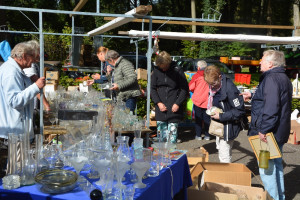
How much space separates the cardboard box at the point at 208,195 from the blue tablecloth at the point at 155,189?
95 millimetres

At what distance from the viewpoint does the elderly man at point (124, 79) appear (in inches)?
196

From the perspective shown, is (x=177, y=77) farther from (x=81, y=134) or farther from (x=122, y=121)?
(x=81, y=134)

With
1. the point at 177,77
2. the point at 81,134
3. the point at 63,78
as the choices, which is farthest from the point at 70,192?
the point at 63,78

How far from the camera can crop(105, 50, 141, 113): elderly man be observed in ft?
16.3

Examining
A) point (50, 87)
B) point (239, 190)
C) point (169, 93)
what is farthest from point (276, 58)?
point (50, 87)

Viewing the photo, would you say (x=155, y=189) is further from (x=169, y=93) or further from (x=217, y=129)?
(x=169, y=93)

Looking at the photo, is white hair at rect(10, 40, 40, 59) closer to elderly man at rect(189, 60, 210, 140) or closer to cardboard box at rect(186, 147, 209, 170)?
cardboard box at rect(186, 147, 209, 170)

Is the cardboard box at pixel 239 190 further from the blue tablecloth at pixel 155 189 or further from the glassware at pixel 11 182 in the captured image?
the glassware at pixel 11 182

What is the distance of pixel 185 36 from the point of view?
32.8 feet

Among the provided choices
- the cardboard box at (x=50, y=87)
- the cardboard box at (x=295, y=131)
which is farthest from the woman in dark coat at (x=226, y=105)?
the cardboard box at (x=50, y=87)

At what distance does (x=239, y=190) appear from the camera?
3.20 m

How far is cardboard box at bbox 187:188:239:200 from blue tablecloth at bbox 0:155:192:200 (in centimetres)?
9

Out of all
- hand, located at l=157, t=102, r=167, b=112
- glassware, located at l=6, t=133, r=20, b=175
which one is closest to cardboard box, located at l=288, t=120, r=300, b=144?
hand, located at l=157, t=102, r=167, b=112

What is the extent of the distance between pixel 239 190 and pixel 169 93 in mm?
2405
